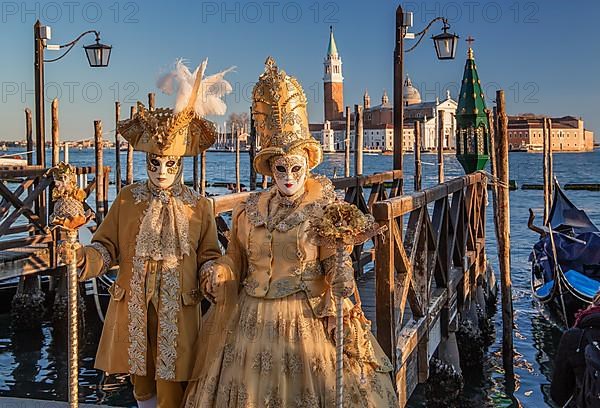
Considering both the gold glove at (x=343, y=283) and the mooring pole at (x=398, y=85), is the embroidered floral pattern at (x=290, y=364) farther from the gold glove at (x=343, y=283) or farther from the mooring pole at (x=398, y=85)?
the mooring pole at (x=398, y=85)

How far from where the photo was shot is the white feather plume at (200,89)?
122 inches

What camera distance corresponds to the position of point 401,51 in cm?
818

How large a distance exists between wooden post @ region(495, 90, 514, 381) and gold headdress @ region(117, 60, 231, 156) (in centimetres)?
517

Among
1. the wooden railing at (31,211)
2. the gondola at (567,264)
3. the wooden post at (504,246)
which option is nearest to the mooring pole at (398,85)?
the wooden post at (504,246)

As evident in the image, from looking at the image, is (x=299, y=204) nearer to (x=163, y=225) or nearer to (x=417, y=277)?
(x=163, y=225)

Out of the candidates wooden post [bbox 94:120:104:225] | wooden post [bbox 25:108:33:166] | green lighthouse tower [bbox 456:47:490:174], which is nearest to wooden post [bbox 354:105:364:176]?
green lighthouse tower [bbox 456:47:490:174]

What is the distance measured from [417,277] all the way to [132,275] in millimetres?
2425

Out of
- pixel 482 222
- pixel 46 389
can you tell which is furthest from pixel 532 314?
pixel 46 389

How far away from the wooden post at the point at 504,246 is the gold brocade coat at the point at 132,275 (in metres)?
5.22

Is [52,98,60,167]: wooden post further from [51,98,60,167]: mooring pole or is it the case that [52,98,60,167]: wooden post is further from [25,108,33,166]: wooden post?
[25,108,33,166]: wooden post

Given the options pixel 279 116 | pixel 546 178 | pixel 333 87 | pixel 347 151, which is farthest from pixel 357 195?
pixel 333 87

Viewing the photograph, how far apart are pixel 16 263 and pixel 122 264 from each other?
4.60m

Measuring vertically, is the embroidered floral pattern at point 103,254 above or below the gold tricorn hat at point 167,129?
below

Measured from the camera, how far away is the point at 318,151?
3.06 meters
